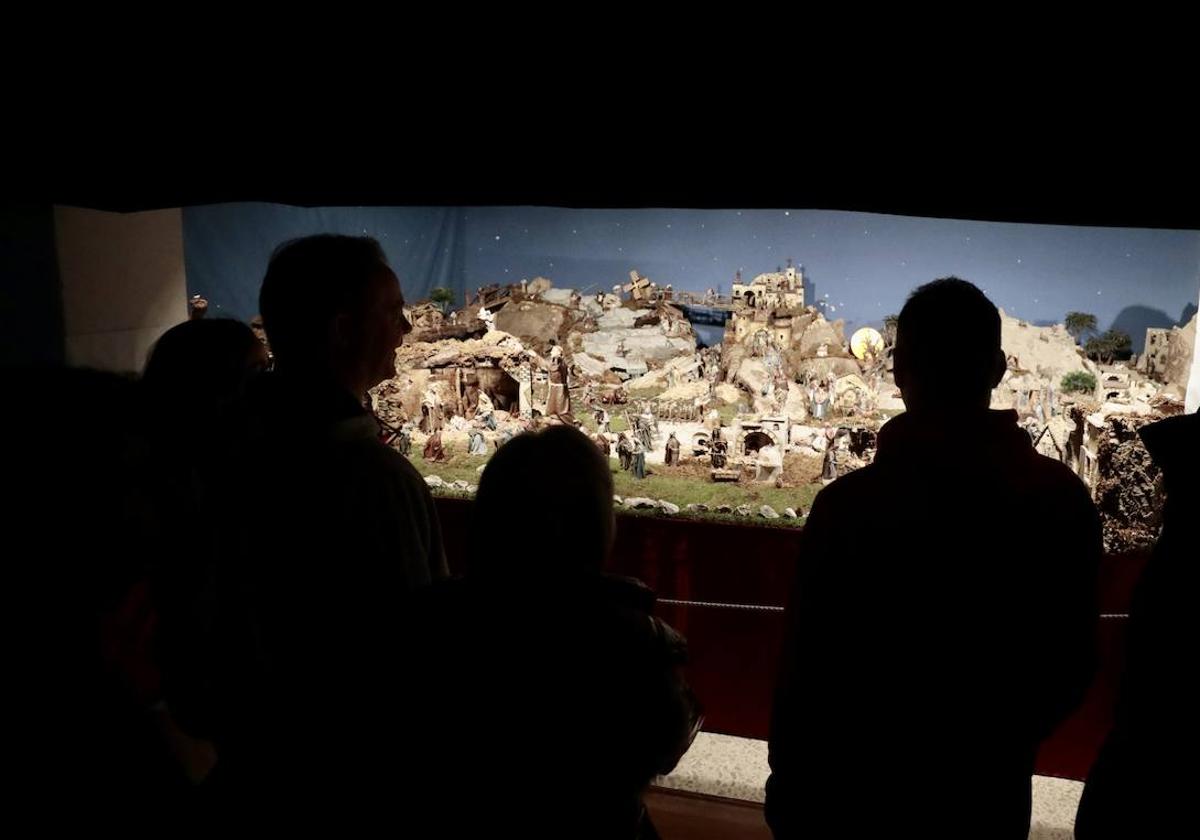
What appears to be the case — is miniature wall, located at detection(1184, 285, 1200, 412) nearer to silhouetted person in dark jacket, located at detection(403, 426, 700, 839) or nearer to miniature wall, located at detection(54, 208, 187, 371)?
silhouetted person in dark jacket, located at detection(403, 426, 700, 839)

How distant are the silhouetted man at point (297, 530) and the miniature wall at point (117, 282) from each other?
1.55 m

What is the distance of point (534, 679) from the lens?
1.35 meters

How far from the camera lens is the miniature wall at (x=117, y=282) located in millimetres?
3199

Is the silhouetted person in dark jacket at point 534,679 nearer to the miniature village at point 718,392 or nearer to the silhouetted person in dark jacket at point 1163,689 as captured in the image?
the silhouetted person in dark jacket at point 1163,689

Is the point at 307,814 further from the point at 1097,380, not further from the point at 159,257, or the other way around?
the point at 1097,380

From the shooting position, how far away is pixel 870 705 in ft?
6.28

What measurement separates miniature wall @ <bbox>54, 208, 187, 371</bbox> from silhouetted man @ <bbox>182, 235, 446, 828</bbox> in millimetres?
1554

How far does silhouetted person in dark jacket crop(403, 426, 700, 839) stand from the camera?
4.45ft

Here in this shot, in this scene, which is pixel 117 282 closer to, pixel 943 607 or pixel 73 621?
pixel 73 621

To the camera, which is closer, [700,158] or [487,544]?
[487,544]

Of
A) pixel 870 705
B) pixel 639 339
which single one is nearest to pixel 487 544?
pixel 870 705

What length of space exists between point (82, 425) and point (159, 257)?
10.6 ft

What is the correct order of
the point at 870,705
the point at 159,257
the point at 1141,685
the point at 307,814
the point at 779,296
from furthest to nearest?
the point at 779,296 < the point at 159,257 < the point at 870,705 < the point at 1141,685 < the point at 307,814

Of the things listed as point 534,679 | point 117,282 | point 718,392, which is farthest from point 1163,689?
point 117,282
